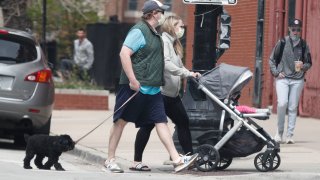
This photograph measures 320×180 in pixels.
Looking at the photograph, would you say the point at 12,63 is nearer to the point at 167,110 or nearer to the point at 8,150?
the point at 8,150

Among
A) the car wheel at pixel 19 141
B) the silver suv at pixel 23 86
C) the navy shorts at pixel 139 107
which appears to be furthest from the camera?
the car wheel at pixel 19 141

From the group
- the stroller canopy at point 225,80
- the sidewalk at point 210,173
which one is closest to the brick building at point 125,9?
the sidewalk at point 210,173

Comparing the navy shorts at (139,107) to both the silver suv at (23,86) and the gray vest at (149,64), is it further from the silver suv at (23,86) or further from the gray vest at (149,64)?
the silver suv at (23,86)

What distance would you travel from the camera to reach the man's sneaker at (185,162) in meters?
11.6

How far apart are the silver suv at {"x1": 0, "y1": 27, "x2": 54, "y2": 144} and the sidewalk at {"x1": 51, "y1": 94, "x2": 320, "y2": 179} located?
2.50 feet

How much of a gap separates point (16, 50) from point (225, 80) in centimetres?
409

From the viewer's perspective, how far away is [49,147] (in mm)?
11836

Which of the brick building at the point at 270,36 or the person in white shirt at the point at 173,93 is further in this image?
the brick building at the point at 270,36

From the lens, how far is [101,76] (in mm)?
32469

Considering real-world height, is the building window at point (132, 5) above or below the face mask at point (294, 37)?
below

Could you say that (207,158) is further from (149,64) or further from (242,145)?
(149,64)

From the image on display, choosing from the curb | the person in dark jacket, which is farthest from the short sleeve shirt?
the curb

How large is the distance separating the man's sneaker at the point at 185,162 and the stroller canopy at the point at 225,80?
0.86 m

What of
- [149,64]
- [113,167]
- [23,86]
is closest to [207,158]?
[113,167]
